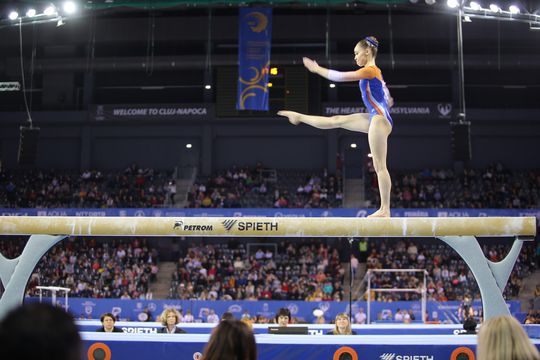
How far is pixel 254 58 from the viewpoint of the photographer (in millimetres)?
20344

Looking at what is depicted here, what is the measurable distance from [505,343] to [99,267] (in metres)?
21.8

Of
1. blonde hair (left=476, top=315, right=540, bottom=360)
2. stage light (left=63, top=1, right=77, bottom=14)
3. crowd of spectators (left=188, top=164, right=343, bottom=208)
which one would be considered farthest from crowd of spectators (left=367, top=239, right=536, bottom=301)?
blonde hair (left=476, top=315, right=540, bottom=360)

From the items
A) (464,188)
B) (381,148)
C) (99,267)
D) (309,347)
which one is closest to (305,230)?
(309,347)

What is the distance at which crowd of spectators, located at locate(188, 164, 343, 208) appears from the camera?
82.0 ft

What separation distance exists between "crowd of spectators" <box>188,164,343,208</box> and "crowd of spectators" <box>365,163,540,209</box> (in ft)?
6.00

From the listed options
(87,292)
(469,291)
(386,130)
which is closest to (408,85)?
(469,291)

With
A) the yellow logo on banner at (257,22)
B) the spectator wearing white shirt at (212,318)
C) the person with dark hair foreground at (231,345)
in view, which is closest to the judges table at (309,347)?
the person with dark hair foreground at (231,345)

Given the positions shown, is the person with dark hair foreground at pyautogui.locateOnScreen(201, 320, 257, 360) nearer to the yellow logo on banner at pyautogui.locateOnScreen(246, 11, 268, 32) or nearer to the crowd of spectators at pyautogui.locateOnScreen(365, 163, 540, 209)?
the yellow logo on banner at pyautogui.locateOnScreen(246, 11, 268, 32)

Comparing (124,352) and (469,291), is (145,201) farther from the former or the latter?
(124,352)

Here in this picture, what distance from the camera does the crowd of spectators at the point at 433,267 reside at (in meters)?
20.4

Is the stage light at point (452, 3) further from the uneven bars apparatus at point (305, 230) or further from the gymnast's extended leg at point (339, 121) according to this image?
the uneven bars apparatus at point (305, 230)

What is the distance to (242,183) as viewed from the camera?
1039 inches

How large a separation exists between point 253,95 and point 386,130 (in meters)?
14.2

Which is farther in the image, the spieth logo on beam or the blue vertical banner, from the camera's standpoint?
the blue vertical banner
